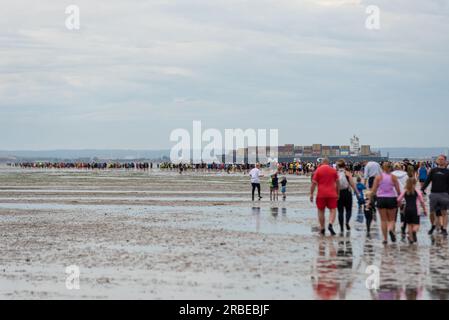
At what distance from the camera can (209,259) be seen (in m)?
16.3

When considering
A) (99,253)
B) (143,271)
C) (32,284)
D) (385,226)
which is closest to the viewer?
(32,284)

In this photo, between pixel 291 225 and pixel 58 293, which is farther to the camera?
pixel 291 225

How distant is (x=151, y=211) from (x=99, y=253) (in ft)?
41.9

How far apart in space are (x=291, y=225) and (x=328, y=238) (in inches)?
146

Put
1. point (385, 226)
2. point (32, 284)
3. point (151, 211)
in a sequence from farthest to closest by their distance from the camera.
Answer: point (151, 211) < point (385, 226) < point (32, 284)

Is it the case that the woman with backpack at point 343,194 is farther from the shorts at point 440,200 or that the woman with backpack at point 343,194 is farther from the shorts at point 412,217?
the shorts at point 412,217

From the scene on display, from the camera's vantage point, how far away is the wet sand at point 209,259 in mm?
12789

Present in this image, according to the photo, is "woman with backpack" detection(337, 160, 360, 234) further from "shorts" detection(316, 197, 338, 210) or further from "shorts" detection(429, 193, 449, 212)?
"shorts" detection(429, 193, 449, 212)

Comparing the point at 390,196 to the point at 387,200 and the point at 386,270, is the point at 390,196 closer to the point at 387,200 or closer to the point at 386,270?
the point at 387,200

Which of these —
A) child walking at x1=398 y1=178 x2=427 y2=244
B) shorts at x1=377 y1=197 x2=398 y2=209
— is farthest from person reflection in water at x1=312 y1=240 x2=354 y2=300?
child walking at x1=398 y1=178 x2=427 y2=244

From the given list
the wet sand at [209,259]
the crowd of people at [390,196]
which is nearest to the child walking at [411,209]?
the crowd of people at [390,196]

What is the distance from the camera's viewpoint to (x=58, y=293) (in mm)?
12664
